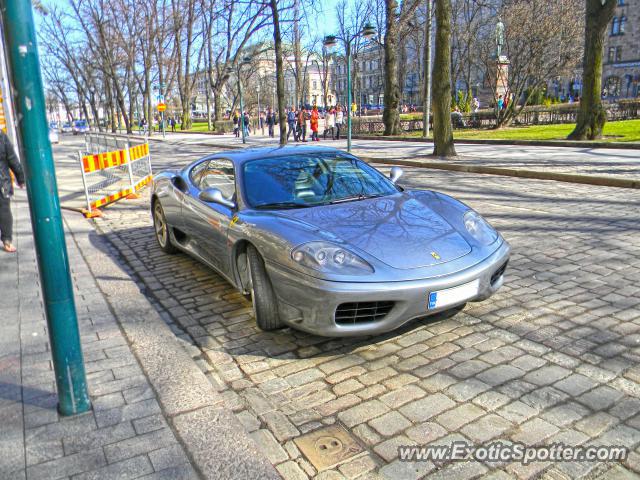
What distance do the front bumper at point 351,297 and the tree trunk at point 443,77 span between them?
12458mm

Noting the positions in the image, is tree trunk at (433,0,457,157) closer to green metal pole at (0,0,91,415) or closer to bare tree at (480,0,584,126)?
bare tree at (480,0,584,126)

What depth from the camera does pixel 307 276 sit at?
342cm

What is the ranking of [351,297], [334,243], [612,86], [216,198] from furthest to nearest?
[612,86], [216,198], [334,243], [351,297]

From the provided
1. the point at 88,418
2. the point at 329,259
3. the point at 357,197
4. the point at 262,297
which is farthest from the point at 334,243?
the point at 88,418

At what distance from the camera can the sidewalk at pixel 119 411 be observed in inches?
97.3

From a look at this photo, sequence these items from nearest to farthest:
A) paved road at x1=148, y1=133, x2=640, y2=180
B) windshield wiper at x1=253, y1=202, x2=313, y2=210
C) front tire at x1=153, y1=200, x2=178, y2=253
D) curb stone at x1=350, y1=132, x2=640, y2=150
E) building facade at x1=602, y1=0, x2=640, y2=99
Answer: windshield wiper at x1=253, y1=202, x2=313, y2=210
front tire at x1=153, y1=200, x2=178, y2=253
paved road at x1=148, y1=133, x2=640, y2=180
curb stone at x1=350, y1=132, x2=640, y2=150
building facade at x1=602, y1=0, x2=640, y2=99

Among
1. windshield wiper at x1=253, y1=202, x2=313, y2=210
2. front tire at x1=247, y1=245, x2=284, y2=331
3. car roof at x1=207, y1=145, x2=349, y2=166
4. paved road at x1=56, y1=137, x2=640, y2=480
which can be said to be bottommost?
paved road at x1=56, y1=137, x2=640, y2=480

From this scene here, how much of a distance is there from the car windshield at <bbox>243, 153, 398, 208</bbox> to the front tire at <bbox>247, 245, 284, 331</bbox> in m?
0.60

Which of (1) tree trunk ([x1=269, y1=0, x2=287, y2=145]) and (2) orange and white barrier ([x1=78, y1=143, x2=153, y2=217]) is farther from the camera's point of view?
(1) tree trunk ([x1=269, y1=0, x2=287, y2=145])

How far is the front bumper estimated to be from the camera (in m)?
3.29

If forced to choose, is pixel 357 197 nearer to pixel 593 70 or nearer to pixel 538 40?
pixel 593 70

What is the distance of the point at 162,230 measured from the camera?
651cm

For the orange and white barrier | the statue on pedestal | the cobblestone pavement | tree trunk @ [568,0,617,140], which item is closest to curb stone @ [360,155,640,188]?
tree trunk @ [568,0,617,140]

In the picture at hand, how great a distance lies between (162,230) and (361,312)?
12.7ft
